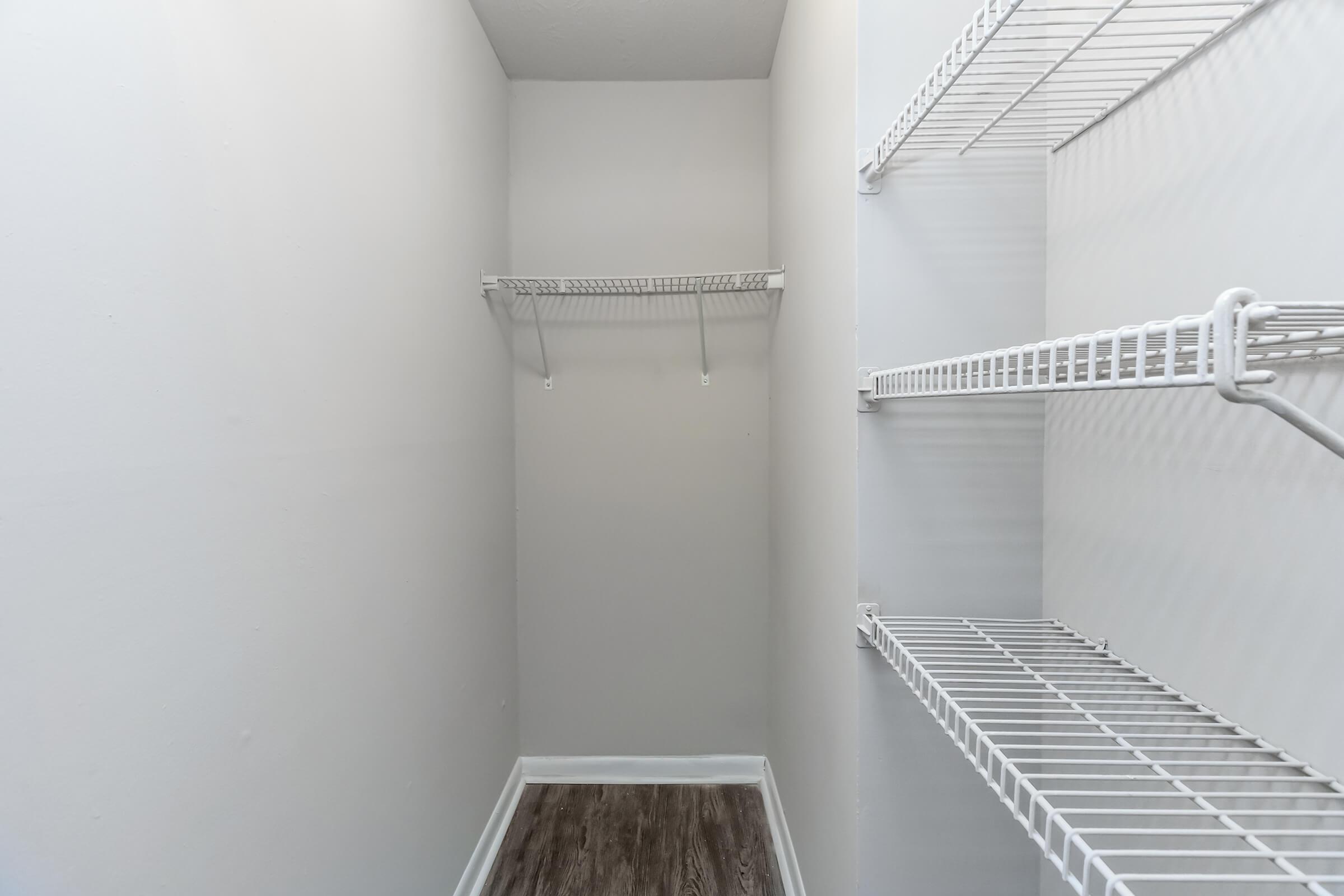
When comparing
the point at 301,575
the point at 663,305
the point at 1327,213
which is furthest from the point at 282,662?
the point at 663,305

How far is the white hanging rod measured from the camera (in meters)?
0.43

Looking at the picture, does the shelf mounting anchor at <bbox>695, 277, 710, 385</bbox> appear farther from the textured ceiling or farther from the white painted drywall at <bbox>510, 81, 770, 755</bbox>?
the textured ceiling

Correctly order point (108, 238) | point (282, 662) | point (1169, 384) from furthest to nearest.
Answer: point (282, 662)
point (108, 238)
point (1169, 384)

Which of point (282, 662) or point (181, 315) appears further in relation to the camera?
point (282, 662)

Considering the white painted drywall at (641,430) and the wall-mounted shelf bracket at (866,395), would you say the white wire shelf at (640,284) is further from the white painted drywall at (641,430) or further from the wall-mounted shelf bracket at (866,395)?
the wall-mounted shelf bracket at (866,395)

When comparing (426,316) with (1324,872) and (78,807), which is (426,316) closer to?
(78,807)

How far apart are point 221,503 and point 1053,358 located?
909 millimetres

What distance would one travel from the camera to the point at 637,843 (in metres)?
2.04

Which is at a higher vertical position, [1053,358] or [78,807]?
[1053,358]

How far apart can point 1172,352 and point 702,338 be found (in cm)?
181

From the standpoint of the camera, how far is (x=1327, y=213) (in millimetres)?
646

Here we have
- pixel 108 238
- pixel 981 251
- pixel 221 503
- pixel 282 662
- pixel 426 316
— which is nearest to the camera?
pixel 108 238

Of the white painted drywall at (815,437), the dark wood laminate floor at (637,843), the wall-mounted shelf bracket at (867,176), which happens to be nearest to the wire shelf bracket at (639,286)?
the white painted drywall at (815,437)

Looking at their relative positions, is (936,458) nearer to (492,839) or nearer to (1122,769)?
(1122,769)
